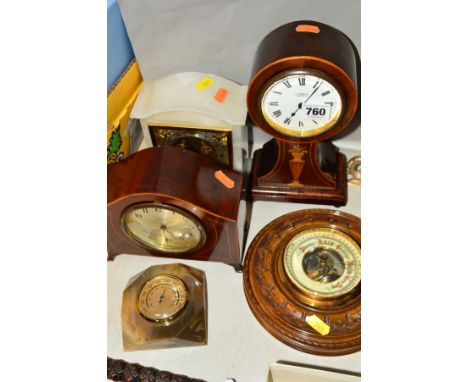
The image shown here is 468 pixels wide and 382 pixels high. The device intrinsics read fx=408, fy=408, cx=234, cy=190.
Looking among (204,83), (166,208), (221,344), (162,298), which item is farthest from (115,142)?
(221,344)

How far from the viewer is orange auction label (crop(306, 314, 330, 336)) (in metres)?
1.32

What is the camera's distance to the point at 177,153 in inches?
55.4

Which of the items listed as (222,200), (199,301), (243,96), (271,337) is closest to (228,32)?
(243,96)

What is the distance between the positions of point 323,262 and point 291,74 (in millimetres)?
636

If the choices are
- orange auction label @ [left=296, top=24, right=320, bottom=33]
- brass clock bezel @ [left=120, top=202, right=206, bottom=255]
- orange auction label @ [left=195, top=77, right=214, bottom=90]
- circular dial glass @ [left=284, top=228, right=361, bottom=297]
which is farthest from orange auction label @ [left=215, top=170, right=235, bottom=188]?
orange auction label @ [left=296, top=24, right=320, bottom=33]

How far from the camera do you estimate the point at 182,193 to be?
4.25 ft

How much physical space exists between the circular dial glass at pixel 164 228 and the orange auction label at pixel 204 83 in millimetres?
603

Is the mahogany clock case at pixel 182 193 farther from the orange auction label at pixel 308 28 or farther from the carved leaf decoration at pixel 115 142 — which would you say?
the orange auction label at pixel 308 28

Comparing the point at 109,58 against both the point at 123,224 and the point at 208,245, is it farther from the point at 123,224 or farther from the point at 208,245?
the point at 208,245

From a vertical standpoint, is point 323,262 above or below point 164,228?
below

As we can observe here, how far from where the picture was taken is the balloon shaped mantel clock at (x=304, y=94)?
1.29m

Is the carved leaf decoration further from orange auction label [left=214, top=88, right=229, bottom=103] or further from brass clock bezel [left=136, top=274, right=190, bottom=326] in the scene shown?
brass clock bezel [left=136, top=274, right=190, bottom=326]

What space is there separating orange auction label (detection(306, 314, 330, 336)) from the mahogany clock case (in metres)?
0.33

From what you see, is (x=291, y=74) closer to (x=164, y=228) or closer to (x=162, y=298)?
(x=164, y=228)
